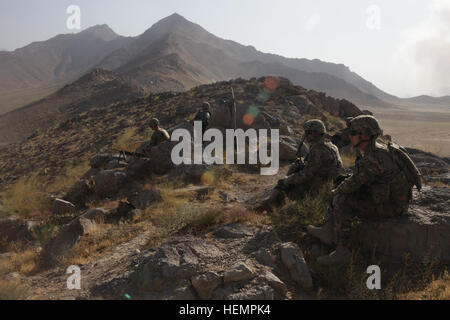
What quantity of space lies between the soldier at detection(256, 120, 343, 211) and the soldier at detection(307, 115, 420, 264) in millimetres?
1140

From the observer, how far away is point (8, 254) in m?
4.86

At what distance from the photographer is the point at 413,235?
11.7 ft

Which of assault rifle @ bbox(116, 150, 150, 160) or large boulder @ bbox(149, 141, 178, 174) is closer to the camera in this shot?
large boulder @ bbox(149, 141, 178, 174)

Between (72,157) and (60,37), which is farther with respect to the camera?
(60,37)

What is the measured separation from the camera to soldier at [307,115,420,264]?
11.3ft

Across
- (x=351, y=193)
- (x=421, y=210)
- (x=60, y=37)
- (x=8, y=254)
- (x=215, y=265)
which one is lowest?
(x=8, y=254)

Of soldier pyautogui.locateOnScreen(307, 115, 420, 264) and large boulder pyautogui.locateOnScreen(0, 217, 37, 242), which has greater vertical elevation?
soldier pyautogui.locateOnScreen(307, 115, 420, 264)

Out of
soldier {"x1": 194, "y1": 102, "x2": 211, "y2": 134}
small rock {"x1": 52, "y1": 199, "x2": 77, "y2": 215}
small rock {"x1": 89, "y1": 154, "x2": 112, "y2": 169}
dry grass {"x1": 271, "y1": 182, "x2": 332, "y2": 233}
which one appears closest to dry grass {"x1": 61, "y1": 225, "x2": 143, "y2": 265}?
small rock {"x1": 52, "y1": 199, "x2": 77, "y2": 215}

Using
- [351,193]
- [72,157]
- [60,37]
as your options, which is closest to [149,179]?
[351,193]

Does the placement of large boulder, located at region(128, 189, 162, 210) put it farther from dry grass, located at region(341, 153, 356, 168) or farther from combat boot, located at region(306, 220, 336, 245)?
dry grass, located at region(341, 153, 356, 168)

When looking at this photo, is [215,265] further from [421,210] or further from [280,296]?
[421,210]

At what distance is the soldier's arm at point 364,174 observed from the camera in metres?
3.44

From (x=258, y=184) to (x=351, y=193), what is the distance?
3.89 metres
